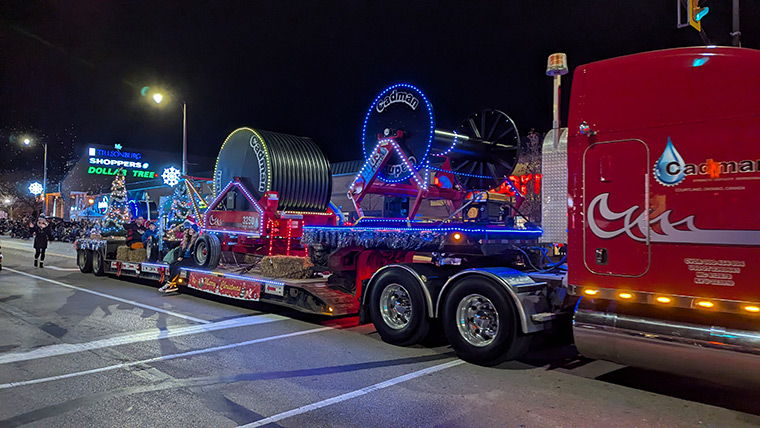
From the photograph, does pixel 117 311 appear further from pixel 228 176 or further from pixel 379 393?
pixel 379 393

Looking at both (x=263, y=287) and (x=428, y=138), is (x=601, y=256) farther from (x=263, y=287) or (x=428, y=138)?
(x=263, y=287)

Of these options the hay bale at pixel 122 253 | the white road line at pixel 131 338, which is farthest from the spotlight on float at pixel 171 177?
the white road line at pixel 131 338

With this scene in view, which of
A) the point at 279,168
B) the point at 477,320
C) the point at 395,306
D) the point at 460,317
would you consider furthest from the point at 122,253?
the point at 477,320

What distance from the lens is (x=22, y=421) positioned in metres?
4.48

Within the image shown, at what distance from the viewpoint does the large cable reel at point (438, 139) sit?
8.36 metres

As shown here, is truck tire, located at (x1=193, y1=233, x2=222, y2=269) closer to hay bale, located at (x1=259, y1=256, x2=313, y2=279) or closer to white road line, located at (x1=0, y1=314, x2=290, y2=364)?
hay bale, located at (x1=259, y1=256, x2=313, y2=279)

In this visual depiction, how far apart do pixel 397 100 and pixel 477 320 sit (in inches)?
156

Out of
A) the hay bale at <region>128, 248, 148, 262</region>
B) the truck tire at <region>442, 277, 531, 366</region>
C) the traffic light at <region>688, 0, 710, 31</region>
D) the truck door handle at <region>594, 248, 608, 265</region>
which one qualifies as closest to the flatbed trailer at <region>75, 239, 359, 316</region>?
the hay bale at <region>128, 248, 148, 262</region>

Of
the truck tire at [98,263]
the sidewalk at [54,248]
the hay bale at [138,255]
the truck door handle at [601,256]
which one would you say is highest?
the truck door handle at [601,256]

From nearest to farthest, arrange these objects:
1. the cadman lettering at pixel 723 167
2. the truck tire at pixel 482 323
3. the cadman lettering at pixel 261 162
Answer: the cadman lettering at pixel 723 167
the truck tire at pixel 482 323
the cadman lettering at pixel 261 162

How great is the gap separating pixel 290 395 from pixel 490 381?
2.12m

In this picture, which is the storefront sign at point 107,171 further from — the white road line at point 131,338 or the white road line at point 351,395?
the white road line at point 351,395

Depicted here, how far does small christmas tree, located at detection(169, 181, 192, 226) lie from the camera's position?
14141 millimetres

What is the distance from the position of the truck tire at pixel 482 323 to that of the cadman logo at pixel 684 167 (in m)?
2.08
